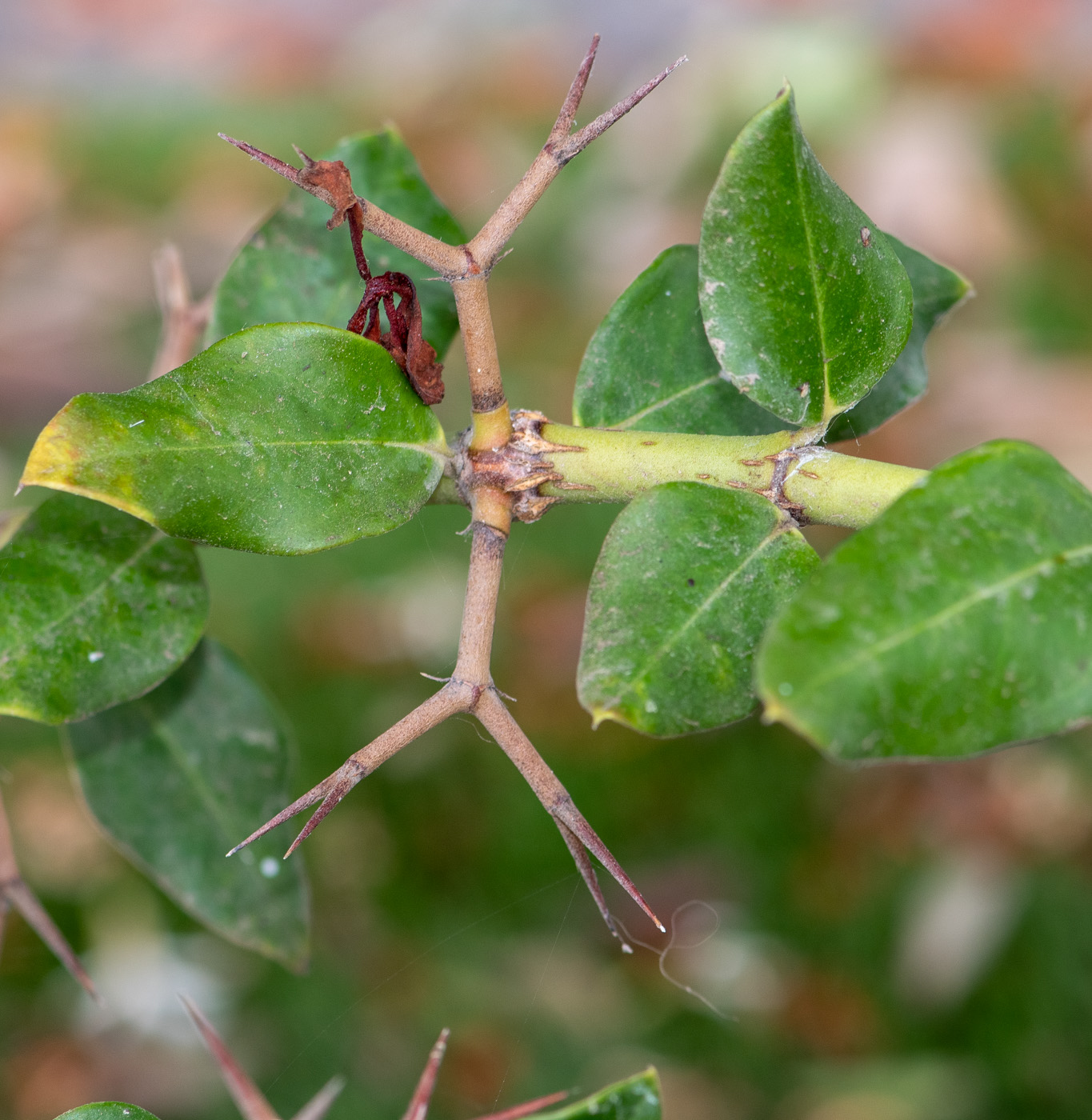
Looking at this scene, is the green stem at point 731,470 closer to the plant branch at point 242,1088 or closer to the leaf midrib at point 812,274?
the leaf midrib at point 812,274

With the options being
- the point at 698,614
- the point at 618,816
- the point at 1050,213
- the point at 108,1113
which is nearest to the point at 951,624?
the point at 698,614

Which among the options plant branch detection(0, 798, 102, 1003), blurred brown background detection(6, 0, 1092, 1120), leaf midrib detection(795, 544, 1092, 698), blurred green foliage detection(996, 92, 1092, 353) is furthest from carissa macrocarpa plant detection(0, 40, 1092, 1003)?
blurred green foliage detection(996, 92, 1092, 353)

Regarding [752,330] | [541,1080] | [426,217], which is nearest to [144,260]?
[541,1080]

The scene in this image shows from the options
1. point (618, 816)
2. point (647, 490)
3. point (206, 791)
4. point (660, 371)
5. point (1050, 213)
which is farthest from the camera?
point (1050, 213)

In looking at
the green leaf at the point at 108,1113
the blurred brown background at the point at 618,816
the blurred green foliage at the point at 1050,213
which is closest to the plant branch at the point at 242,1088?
the green leaf at the point at 108,1113

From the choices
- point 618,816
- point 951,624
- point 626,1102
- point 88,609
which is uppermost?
point 88,609

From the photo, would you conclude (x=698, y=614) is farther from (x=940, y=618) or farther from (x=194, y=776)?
(x=194, y=776)

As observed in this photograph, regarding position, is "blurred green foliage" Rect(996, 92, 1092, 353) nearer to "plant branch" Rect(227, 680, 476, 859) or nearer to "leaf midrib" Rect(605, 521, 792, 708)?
"leaf midrib" Rect(605, 521, 792, 708)
